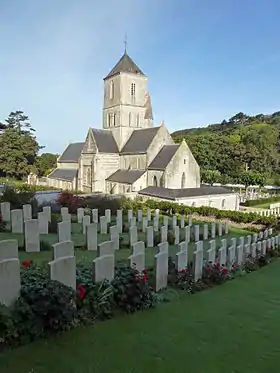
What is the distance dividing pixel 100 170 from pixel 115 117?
923 centimetres

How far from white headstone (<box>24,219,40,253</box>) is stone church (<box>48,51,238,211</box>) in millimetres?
28591

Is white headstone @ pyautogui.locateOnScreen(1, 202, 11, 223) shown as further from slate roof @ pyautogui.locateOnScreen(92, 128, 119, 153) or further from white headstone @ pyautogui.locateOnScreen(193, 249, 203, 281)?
slate roof @ pyautogui.locateOnScreen(92, 128, 119, 153)

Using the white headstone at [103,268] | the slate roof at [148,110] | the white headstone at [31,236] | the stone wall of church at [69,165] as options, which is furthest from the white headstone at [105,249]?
the stone wall of church at [69,165]

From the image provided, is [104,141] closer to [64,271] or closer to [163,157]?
[163,157]

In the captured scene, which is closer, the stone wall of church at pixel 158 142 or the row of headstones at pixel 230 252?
the row of headstones at pixel 230 252

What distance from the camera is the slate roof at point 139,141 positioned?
→ 4350cm

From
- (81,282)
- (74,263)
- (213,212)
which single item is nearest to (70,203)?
(213,212)

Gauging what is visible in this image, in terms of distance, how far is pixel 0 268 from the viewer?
4371mm

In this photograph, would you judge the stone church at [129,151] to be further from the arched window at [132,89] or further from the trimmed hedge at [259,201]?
the trimmed hedge at [259,201]

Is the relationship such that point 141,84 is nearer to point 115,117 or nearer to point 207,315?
point 115,117

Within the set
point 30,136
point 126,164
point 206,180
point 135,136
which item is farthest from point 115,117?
point 30,136

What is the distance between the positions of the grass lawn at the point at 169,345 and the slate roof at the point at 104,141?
4184 cm

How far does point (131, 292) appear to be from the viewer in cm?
555

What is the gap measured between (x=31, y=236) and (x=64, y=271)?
397 centimetres
